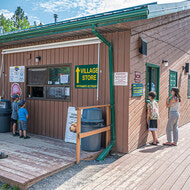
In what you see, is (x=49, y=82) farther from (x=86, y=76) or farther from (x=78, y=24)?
(x=78, y=24)

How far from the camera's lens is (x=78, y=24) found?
463 centimetres

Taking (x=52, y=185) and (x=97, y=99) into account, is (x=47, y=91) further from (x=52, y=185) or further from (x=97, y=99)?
(x=52, y=185)

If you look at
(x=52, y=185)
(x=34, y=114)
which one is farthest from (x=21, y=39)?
(x=52, y=185)

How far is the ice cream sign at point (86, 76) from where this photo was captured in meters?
5.44

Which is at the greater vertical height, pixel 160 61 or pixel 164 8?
pixel 164 8

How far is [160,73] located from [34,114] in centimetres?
393

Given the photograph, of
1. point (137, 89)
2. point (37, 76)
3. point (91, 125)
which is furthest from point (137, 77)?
point (37, 76)

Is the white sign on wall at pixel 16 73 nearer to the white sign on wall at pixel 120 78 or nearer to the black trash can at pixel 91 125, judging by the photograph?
the black trash can at pixel 91 125

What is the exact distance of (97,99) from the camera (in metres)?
5.38

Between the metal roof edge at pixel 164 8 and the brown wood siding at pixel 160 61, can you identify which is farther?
the brown wood siding at pixel 160 61

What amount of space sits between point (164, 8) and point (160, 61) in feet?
6.51

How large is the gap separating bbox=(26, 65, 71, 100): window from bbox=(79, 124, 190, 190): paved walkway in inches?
95.8

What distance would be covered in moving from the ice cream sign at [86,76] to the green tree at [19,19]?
3589 cm

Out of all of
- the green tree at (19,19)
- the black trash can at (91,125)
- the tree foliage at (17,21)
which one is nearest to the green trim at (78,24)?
the black trash can at (91,125)
